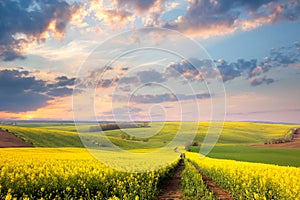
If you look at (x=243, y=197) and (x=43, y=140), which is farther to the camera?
(x=43, y=140)

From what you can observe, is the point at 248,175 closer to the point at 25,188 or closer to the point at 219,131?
the point at 25,188

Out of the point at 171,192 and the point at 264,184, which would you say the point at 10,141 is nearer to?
the point at 171,192

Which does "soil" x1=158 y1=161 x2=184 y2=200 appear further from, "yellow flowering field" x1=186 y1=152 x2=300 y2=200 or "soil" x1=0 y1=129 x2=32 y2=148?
"soil" x1=0 y1=129 x2=32 y2=148

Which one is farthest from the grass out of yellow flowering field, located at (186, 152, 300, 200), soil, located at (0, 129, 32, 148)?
soil, located at (0, 129, 32, 148)


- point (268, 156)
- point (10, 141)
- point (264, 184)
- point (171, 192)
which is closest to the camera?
point (264, 184)

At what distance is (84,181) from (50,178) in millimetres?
1582

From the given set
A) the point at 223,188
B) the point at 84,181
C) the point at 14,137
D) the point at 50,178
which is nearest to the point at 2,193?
the point at 50,178

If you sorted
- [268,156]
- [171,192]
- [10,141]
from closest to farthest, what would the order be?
[171,192], [268,156], [10,141]

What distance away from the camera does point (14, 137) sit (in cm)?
7512

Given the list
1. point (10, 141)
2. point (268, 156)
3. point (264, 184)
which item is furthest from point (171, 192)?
point (10, 141)

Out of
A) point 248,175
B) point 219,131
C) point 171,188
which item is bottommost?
point 171,188

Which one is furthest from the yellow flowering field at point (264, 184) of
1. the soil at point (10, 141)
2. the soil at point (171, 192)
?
the soil at point (10, 141)

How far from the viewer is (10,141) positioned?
71.0 metres

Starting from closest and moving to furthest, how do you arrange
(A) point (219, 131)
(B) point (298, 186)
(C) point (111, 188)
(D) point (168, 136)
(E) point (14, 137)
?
(B) point (298, 186)
(C) point (111, 188)
(E) point (14, 137)
(D) point (168, 136)
(A) point (219, 131)
